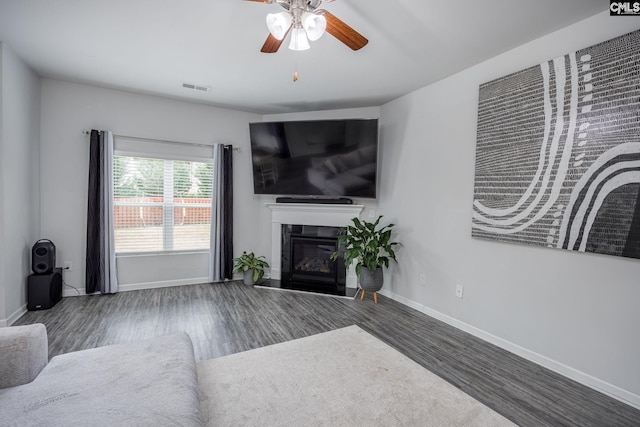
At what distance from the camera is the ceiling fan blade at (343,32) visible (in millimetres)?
1742

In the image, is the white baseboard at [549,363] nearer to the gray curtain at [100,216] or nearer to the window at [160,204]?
the window at [160,204]

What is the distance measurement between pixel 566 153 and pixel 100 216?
16.5 ft

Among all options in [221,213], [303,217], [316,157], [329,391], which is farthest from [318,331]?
[221,213]

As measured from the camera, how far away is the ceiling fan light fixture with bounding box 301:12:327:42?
1.63m

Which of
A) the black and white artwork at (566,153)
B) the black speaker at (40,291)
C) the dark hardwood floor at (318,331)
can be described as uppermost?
the black and white artwork at (566,153)

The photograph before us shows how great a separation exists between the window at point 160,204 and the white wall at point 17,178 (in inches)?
32.2

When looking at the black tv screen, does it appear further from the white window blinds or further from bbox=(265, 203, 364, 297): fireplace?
the white window blinds

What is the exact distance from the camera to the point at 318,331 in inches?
112

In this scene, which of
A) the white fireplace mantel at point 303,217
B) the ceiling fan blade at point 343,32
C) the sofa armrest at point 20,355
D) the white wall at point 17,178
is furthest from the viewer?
the white fireplace mantel at point 303,217

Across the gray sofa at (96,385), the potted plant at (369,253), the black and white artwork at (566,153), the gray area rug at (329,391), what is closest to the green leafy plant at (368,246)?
the potted plant at (369,253)

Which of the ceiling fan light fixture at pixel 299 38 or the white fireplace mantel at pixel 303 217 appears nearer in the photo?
the ceiling fan light fixture at pixel 299 38

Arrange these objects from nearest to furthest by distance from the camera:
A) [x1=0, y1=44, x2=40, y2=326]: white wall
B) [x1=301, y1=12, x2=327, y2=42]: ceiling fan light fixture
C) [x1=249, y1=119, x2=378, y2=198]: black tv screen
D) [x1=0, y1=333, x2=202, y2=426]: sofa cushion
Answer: [x1=0, y1=333, x2=202, y2=426]: sofa cushion < [x1=301, y1=12, x2=327, y2=42]: ceiling fan light fixture < [x1=0, y1=44, x2=40, y2=326]: white wall < [x1=249, y1=119, x2=378, y2=198]: black tv screen

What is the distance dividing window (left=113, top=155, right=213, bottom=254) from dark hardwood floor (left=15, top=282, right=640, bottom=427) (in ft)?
2.30

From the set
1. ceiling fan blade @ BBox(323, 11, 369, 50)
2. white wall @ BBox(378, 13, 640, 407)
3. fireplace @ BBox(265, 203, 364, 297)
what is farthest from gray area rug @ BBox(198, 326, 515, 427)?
ceiling fan blade @ BBox(323, 11, 369, 50)
